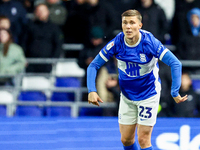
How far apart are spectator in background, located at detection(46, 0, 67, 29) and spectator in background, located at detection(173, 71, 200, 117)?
275cm

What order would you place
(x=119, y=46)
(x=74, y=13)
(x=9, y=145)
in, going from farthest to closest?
(x=74, y=13), (x=9, y=145), (x=119, y=46)

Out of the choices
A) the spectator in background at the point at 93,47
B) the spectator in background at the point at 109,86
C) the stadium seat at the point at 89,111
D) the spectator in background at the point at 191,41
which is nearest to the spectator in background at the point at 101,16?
the spectator in background at the point at 93,47

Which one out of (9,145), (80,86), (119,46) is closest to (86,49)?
(80,86)

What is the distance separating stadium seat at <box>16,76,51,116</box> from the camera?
24.9 ft

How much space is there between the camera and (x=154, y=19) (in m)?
7.83

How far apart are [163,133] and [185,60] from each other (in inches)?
70.3

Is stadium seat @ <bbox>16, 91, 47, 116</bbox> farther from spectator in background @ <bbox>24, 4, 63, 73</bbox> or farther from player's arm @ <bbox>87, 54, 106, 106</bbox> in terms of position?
player's arm @ <bbox>87, 54, 106, 106</bbox>

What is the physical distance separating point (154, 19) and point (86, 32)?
4.24 feet

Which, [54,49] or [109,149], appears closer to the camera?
[109,149]

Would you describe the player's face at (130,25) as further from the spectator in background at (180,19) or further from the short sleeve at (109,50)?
the spectator in background at (180,19)

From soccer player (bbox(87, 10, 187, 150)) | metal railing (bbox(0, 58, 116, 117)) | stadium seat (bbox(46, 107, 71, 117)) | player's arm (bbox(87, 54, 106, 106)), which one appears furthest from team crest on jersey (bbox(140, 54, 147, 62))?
stadium seat (bbox(46, 107, 71, 117))

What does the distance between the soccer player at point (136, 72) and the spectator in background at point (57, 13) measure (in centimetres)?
361

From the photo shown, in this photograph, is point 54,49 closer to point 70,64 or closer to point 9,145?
point 70,64

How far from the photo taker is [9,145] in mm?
6730
